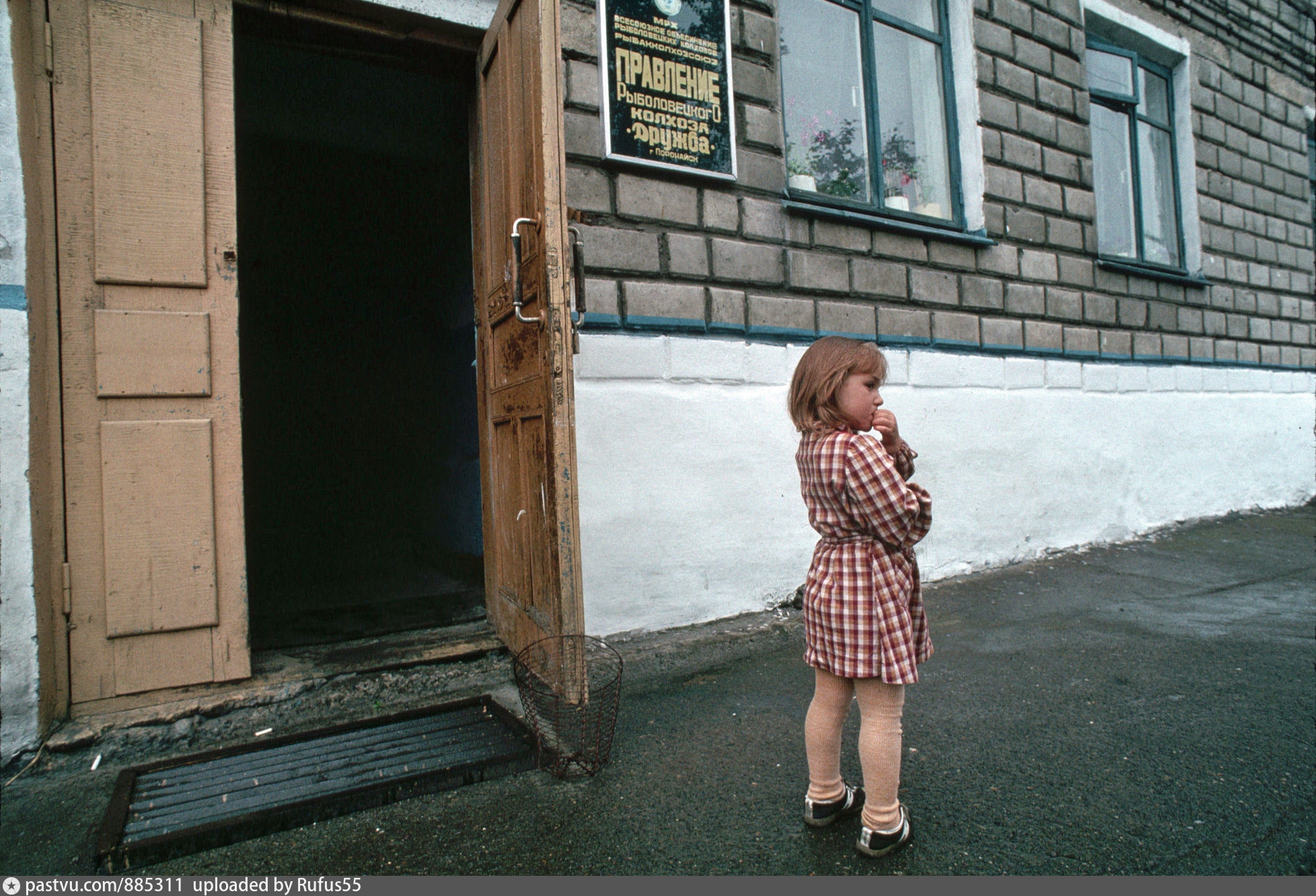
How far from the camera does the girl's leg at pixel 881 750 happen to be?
187 centimetres

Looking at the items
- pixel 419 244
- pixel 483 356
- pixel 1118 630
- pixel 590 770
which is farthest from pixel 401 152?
pixel 1118 630

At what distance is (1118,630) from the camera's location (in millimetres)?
3801

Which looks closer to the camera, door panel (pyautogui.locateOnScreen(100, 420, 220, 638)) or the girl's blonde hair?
the girl's blonde hair

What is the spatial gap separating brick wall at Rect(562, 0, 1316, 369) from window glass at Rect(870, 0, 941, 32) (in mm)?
315

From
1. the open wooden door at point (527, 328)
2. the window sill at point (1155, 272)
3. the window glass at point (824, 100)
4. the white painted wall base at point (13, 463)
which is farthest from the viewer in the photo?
the window sill at point (1155, 272)

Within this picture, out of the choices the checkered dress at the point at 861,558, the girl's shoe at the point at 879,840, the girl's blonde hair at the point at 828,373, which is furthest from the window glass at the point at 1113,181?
the girl's shoe at the point at 879,840

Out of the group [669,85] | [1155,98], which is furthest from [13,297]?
[1155,98]

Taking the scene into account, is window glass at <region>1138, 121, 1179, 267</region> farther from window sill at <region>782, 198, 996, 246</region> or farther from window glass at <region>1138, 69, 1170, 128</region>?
window sill at <region>782, 198, 996, 246</region>

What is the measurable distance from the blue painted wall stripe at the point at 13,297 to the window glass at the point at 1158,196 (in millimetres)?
7498

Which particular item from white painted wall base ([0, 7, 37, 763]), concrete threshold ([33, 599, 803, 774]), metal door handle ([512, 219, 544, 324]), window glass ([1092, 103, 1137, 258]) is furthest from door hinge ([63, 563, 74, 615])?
window glass ([1092, 103, 1137, 258])

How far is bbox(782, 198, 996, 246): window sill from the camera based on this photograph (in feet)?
14.2

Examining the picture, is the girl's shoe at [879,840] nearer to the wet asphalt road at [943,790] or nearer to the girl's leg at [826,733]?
the wet asphalt road at [943,790]

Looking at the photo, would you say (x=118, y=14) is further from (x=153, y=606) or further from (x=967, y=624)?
(x=967, y=624)
